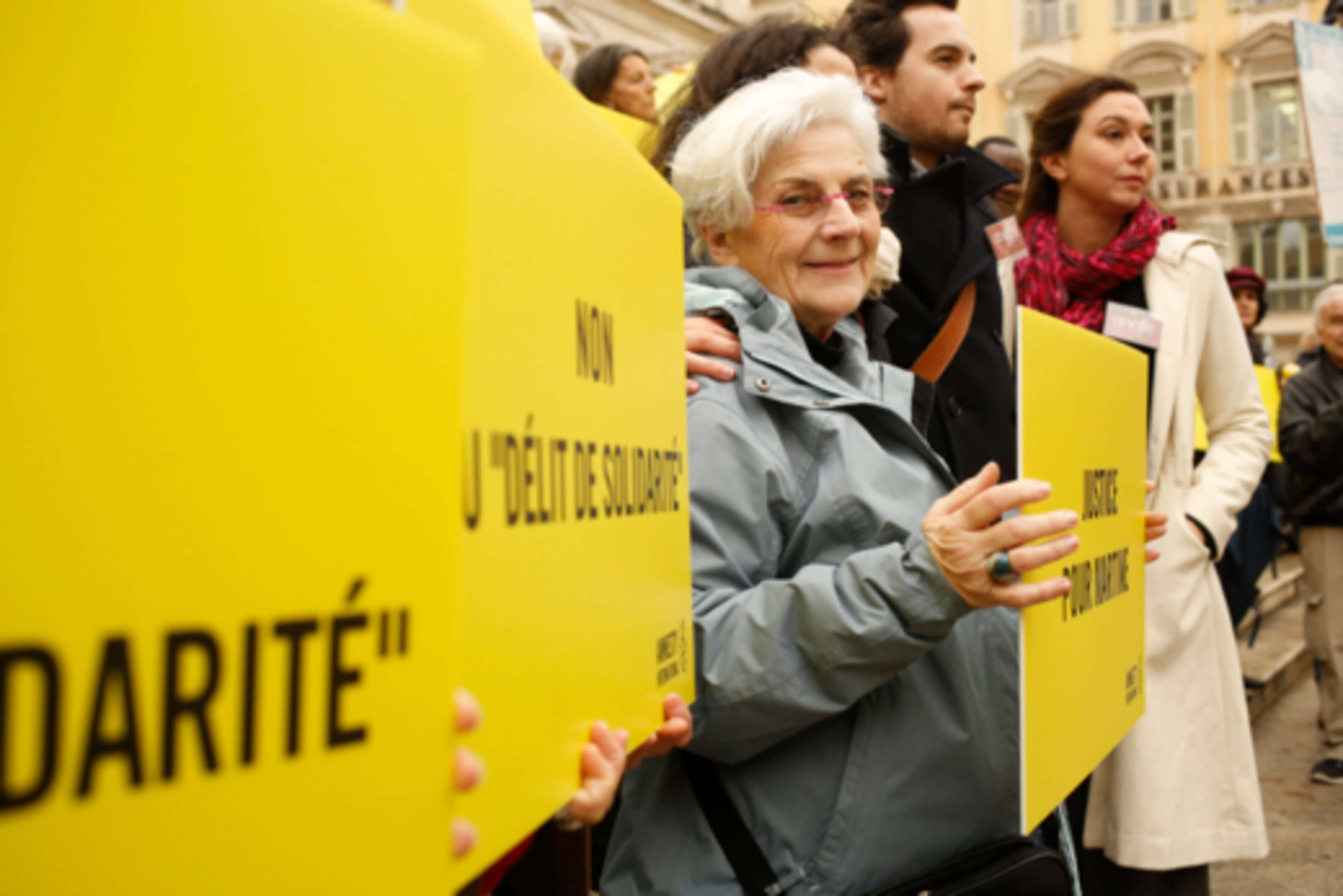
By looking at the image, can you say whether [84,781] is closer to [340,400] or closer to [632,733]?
[340,400]

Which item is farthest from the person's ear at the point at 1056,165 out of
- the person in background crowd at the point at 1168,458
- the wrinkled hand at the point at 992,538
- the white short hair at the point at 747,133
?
the wrinkled hand at the point at 992,538

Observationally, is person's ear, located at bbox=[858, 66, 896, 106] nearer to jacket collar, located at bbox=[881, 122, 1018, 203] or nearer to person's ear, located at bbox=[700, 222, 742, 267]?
jacket collar, located at bbox=[881, 122, 1018, 203]

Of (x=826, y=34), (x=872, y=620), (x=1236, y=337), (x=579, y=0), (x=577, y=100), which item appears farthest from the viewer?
(x=579, y=0)

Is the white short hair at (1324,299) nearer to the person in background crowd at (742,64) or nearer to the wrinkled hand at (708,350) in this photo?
the person in background crowd at (742,64)

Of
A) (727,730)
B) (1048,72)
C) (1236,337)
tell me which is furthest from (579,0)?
(1048,72)

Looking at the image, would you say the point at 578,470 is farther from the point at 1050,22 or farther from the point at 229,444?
the point at 1050,22

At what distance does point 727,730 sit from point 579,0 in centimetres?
1287

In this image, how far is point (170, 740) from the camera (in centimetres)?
55

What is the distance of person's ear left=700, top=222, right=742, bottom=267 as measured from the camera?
185 centimetres

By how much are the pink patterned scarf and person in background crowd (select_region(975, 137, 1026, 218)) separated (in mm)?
1079

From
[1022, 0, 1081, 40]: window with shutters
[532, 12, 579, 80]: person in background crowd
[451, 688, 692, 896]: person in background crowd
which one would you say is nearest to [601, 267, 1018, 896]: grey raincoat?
[451, 688, 692, 896]: person in background crowd

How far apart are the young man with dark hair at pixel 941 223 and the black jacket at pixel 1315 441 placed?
2982 millimetres

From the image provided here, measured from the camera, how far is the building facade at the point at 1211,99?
26.8 meters

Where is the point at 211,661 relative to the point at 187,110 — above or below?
below
